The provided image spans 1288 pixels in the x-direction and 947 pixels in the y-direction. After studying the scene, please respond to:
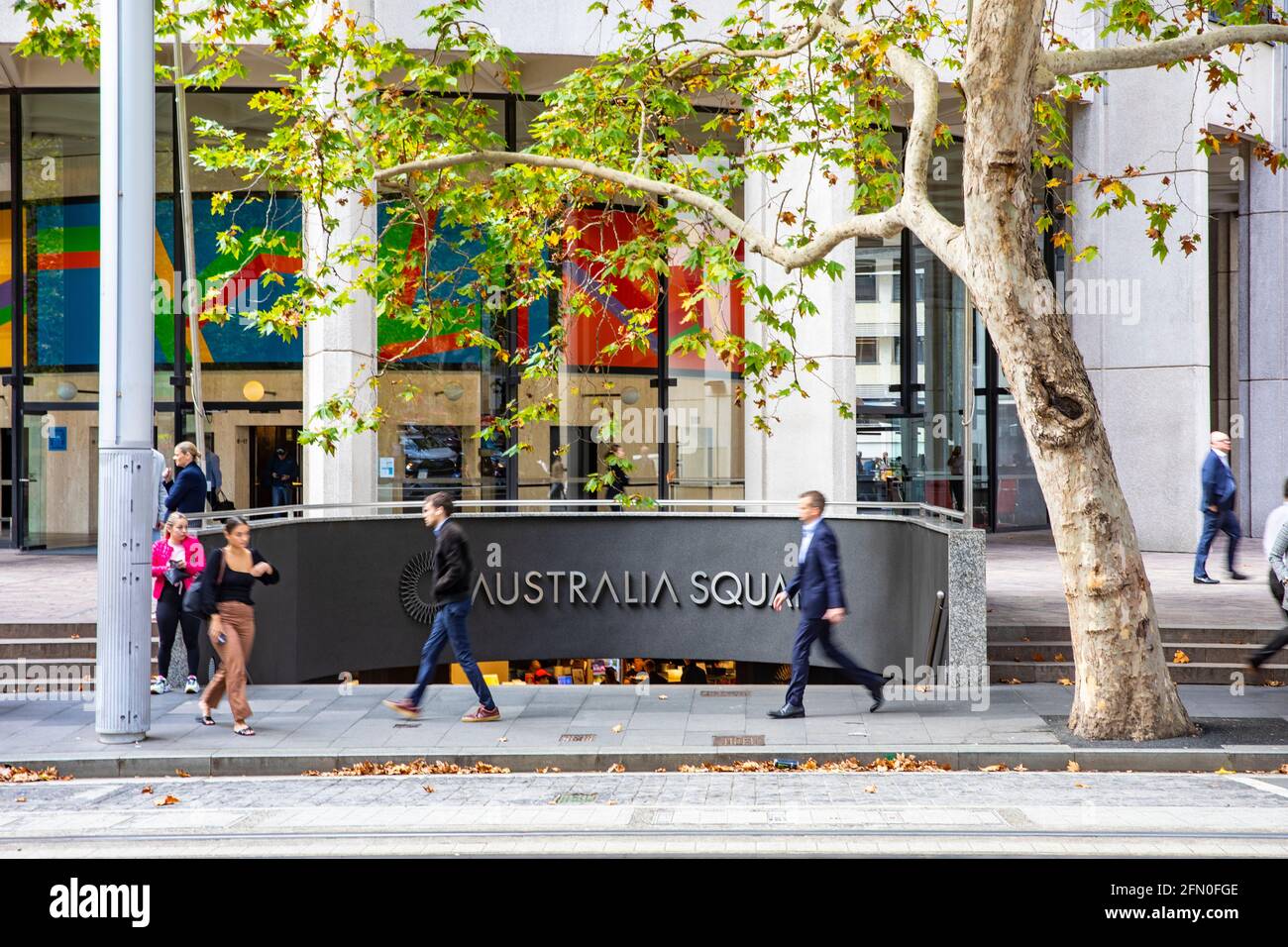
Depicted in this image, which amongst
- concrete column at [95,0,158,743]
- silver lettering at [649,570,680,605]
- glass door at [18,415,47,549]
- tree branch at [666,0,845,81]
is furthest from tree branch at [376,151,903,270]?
glass door at [18,415,47,549]

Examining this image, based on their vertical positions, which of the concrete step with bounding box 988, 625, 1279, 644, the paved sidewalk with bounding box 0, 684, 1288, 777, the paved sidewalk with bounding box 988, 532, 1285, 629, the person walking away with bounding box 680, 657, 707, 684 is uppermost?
the paved sidewalk with bounding box 988, 532, 1285, 629

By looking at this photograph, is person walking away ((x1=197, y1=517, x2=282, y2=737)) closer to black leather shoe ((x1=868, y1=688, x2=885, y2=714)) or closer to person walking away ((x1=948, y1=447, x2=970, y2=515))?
black leather shoe ((x1=868, y1=688, x2=885, y2=714))

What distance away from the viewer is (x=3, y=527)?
848 inches

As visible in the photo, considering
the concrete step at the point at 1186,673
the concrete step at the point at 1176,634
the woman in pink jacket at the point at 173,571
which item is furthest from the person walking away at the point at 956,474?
the woman in pink jacket at the point at 173,571

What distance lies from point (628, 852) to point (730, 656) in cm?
944

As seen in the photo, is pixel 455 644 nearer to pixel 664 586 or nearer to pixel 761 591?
pixel 664 586

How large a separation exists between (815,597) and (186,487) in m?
6.51

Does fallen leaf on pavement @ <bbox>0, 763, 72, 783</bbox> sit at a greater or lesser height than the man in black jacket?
lesser

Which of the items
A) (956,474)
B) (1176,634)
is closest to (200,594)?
(1176,634)

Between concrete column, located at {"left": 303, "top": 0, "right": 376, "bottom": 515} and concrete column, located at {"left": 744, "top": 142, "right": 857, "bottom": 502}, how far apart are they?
564 centimetres

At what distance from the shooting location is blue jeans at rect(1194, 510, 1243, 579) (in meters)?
15.5

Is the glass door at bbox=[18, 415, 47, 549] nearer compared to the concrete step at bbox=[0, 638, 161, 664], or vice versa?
the concrete step at bbox=[0, 638, 161, 664]
